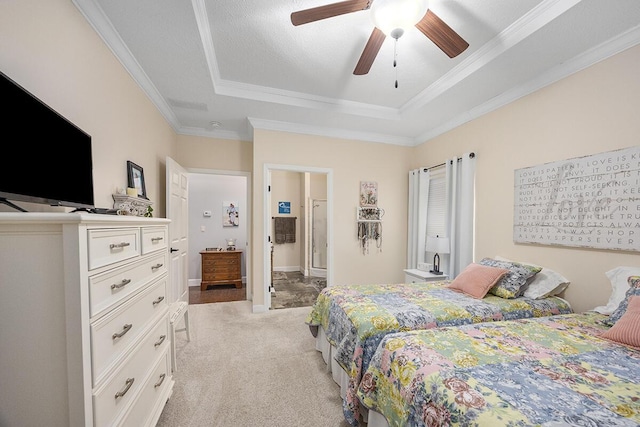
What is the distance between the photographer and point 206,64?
2240 millimetres

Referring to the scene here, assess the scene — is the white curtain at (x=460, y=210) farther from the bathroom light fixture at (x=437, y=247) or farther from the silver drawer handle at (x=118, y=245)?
the silver drawer handle at (x=118, y=245)

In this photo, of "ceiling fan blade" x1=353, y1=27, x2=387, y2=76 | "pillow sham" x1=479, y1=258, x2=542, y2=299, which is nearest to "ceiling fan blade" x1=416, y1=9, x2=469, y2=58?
"ceiling fan blade" x1=353, y1=27, x2=387, y2=76

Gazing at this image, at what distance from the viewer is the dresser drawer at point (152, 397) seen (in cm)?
122

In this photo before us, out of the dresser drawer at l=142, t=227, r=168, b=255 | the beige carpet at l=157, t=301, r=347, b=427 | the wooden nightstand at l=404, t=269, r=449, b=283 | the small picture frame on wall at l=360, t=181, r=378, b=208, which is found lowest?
the beige carpet at l=157, t=301, r=347, b=427

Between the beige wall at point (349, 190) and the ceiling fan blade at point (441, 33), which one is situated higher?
the ceiling fan blade at point (441, 33)

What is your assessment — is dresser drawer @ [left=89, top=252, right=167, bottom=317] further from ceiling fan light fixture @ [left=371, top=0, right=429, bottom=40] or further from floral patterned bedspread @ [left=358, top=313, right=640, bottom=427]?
ceiling fan light fixture @ [left=371, top=0, right=429, bottom=40]

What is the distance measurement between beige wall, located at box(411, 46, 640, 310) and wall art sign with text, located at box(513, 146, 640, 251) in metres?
0.08

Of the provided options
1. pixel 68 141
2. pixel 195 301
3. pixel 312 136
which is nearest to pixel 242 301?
pixel 195 301

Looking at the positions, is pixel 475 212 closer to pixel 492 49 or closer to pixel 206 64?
pixel 492 49

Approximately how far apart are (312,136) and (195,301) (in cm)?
319

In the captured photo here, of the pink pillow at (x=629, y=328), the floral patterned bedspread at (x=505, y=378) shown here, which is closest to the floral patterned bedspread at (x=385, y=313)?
the floral patterned bedspread at (x=505, y=378)

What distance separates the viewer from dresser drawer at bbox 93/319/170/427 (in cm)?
96

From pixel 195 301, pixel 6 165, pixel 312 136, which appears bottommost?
pixel 195 301

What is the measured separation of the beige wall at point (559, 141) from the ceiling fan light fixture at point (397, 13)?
1748 millimetres
